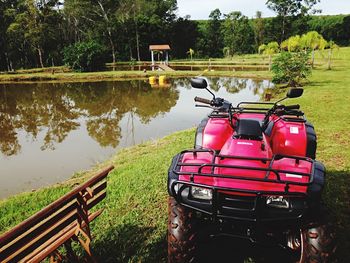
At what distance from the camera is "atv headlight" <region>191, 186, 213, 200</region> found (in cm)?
288

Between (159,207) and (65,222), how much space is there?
1.82 metres

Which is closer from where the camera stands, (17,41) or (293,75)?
(293,75)

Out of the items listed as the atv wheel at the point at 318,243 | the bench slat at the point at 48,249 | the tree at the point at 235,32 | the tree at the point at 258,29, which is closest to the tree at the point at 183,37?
the tree at the point at 235,32

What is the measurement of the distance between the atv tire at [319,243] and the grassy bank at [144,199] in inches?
34.5

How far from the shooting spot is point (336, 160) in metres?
6.33

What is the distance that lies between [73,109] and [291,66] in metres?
11.5

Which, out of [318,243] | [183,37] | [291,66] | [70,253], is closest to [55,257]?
[70,253]

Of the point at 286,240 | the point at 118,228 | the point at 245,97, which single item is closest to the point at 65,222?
the point at 118,228

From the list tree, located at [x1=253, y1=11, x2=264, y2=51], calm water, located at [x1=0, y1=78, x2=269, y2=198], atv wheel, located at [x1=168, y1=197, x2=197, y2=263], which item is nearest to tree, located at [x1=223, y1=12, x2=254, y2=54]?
tree, located at [x1=253, y1=11, x2=264, y2=51]

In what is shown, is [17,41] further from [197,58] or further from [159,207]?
[159,207]

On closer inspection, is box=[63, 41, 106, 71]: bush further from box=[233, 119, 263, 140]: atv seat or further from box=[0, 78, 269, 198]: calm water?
box=[233, 119, 263, 140]: atv seat

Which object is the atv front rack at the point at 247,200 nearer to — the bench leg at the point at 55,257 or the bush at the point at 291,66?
the bench leg at the point at 55,257

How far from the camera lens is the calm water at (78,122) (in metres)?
8.06

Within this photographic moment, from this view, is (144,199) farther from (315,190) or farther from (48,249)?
(315,190)
